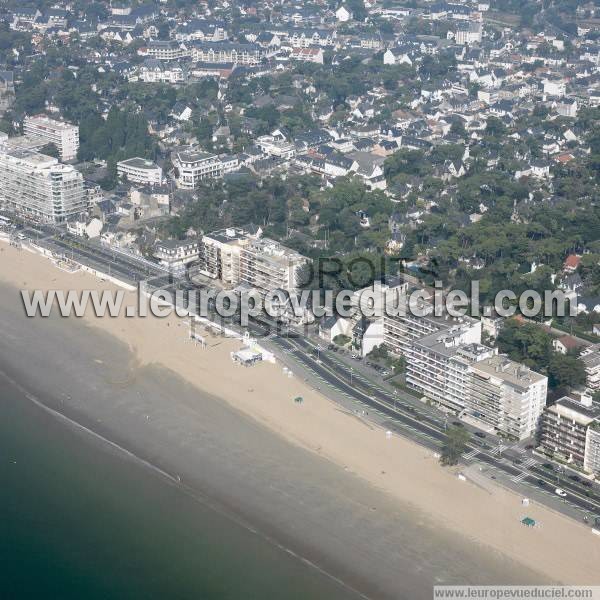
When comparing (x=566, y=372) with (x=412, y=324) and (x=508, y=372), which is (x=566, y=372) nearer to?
(x=508, y=372)

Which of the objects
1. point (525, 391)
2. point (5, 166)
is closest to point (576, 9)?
point (5, 166)

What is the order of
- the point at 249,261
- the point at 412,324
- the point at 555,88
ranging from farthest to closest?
1. the point at 555,88
2. the point at 249,261
3. the point at 412,324

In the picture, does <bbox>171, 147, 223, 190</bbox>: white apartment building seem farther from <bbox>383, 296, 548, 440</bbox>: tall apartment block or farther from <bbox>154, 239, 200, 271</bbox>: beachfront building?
<bbox>383, 296, 548, 440</bbox>: tall apartment block

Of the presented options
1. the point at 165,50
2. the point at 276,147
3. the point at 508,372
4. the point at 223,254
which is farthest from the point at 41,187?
the point at 165,50

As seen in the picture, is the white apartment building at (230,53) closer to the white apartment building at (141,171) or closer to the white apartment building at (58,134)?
the white apartment building at (58,134)

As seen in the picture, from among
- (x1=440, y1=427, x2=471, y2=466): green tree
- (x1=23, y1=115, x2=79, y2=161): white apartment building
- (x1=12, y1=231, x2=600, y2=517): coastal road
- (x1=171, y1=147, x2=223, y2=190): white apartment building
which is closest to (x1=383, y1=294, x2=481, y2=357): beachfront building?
(x1=12, y1=231, x2=600, y2=517): coastal road

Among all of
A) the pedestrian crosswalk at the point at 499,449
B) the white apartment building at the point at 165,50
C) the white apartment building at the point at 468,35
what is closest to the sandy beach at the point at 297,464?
the pedestrian crosswalk at the point at 499,449
